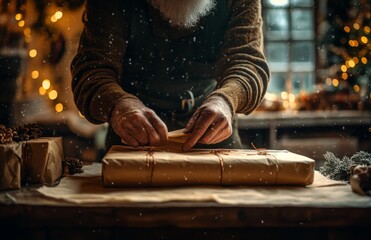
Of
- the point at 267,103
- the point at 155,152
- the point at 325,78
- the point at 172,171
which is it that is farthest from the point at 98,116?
the point at 325,78

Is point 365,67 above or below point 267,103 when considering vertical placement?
above

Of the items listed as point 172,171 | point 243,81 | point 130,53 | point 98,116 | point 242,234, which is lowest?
point 242,234

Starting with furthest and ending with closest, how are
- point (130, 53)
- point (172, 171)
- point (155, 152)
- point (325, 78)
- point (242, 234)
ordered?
point (325, 78) < point (130, 53) < point (155, 152) < point (172, 171) < point (242, 234)

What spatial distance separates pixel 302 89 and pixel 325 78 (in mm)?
254

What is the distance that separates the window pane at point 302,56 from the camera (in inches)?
188

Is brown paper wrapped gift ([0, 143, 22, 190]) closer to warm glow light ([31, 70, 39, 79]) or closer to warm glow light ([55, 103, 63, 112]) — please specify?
warm glow light ([55, 103, 63, 112])

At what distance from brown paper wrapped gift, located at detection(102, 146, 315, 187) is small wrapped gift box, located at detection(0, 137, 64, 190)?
17cm

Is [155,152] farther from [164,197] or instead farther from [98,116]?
[98,116]

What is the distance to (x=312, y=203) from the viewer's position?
3.04ft

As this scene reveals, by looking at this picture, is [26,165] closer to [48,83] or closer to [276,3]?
[48,83]

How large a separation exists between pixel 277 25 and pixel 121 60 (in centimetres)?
345

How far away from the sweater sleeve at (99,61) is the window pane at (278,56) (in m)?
3.30

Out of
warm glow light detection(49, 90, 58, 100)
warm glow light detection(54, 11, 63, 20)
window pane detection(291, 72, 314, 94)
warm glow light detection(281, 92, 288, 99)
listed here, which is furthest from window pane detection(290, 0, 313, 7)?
warm glow light detection(49, 90, 58, 100)

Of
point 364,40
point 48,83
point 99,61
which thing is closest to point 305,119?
point 364,40
